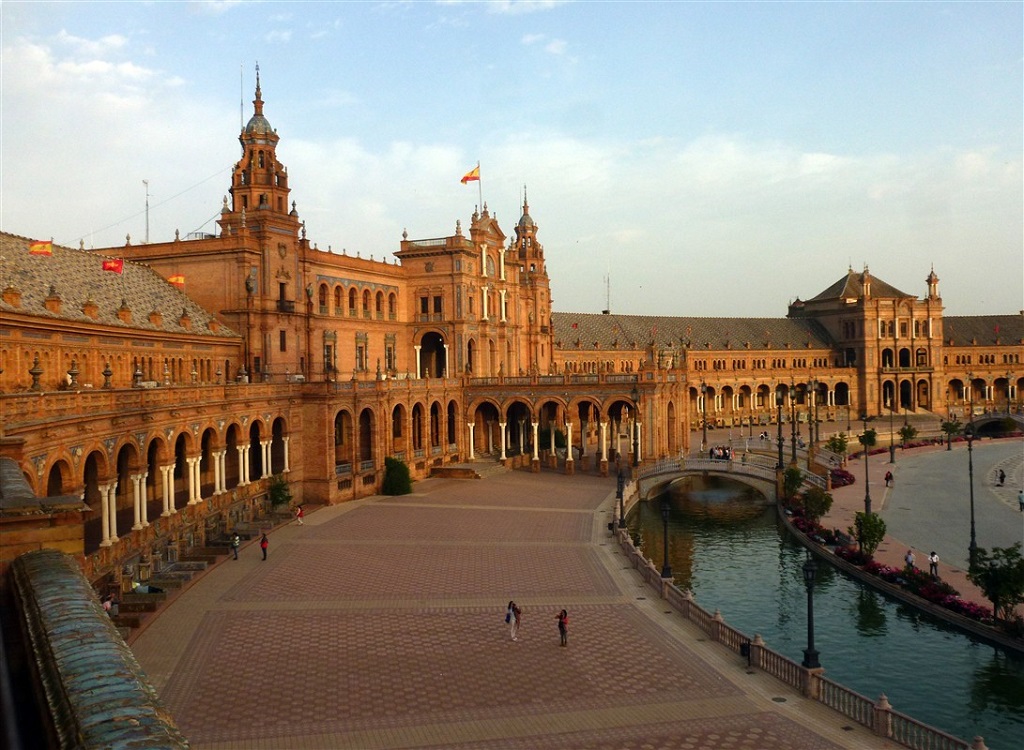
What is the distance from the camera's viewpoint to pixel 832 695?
2270 centimetres

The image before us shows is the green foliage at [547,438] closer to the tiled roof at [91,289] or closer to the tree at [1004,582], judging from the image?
the tiled roof at [91,289]

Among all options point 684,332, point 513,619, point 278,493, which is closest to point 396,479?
point 278,493

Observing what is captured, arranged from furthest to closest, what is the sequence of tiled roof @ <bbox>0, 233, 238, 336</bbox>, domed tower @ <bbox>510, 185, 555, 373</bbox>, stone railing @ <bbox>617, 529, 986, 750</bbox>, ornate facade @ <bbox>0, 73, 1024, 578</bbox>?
domed tower @ <bbox>510, 185, 555, 373</bbox> < tiled roof @ <bbox>0, 233, 238, 336</bbox> < ornate facade @ <bbox>0, 73, 1024, 578</bbox> < stone railing @ <bbox>617, 529, 986, 750</bbox>

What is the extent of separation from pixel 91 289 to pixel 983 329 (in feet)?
401

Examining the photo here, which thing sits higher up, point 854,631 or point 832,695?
point 832,695

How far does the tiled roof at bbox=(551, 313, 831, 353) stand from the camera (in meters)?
114

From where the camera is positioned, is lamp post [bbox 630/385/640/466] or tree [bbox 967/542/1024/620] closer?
tree [bbox 967/542/1024/620]

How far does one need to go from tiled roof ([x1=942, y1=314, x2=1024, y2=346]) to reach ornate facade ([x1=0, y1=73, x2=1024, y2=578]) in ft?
130

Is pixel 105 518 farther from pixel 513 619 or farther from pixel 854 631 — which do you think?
pixel 854 631

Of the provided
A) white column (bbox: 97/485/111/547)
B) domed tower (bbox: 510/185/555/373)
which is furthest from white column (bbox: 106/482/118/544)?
domed tower (bbox: 510/185/555/373)

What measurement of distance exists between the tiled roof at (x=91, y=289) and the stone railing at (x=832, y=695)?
29473mm

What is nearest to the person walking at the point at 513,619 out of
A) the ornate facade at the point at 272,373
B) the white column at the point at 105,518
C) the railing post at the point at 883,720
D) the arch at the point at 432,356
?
the railing post at the point at 883,720

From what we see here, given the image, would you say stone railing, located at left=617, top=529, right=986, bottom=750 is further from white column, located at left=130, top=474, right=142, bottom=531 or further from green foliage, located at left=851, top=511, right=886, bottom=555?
white column, located at left=130, top=474, right=142, bottom=531

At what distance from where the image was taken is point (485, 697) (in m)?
23.0
